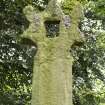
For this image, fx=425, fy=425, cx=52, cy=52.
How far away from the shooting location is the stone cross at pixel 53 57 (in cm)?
558

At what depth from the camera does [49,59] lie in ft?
18.9

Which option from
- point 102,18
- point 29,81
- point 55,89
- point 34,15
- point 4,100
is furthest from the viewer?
point 102,18

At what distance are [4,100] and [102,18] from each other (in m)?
4.04

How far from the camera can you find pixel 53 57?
577cm

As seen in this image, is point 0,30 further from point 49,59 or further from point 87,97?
point 49,59

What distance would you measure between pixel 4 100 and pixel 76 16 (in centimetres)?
524

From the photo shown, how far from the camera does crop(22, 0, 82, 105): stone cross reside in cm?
558

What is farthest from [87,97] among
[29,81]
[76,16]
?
[76,16]

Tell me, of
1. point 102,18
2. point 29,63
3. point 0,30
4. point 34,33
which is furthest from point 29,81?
point 34,33

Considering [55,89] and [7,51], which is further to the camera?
[7,51]

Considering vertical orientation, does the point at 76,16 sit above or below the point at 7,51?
above

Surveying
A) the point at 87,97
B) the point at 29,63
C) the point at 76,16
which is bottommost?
the point at 87,97

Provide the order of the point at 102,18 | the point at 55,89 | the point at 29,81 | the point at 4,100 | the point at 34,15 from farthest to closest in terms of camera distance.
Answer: the point at 102,18 < the point at 29,81 < the point at 4,100 < the point at 34,15 < the point at 55,89

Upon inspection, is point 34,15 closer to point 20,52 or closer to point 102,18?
point 20,52
